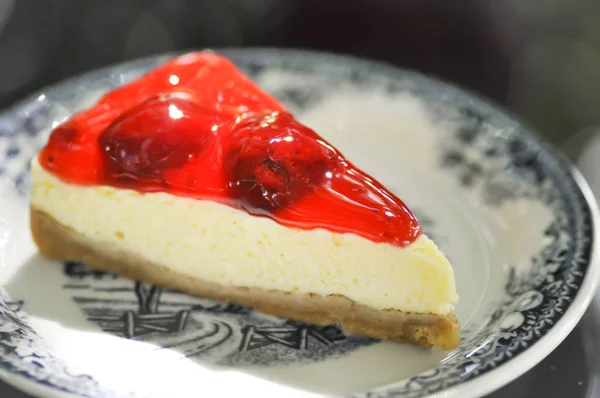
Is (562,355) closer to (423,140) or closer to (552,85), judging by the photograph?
(423,140)

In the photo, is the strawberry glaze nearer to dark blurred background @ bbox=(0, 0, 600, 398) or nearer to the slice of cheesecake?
the slice of cheesecake

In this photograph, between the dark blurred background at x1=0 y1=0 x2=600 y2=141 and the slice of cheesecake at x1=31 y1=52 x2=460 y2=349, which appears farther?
the dark blurred background at x1=0 y1=0 x2=600 y2=141

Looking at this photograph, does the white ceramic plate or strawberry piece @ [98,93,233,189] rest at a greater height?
strawberry piece @ [98,93,233,189]

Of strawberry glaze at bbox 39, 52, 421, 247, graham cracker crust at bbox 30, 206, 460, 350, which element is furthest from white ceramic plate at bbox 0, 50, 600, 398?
strawberry glaze at bbox 39, 52, 421, 247

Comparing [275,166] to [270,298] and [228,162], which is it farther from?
[270,298]

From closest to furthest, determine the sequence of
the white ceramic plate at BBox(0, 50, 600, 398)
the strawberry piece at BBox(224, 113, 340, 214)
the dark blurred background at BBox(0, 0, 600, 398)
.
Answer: the white ceramic plate at BBox(0, 50, 600, 398) → the strawberry piece at BBox(224, 113, 340, 214) → the dark blurred background at BBox(0, 0, 600, 398)

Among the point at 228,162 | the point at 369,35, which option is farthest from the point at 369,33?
Answer: the point at 228,162
